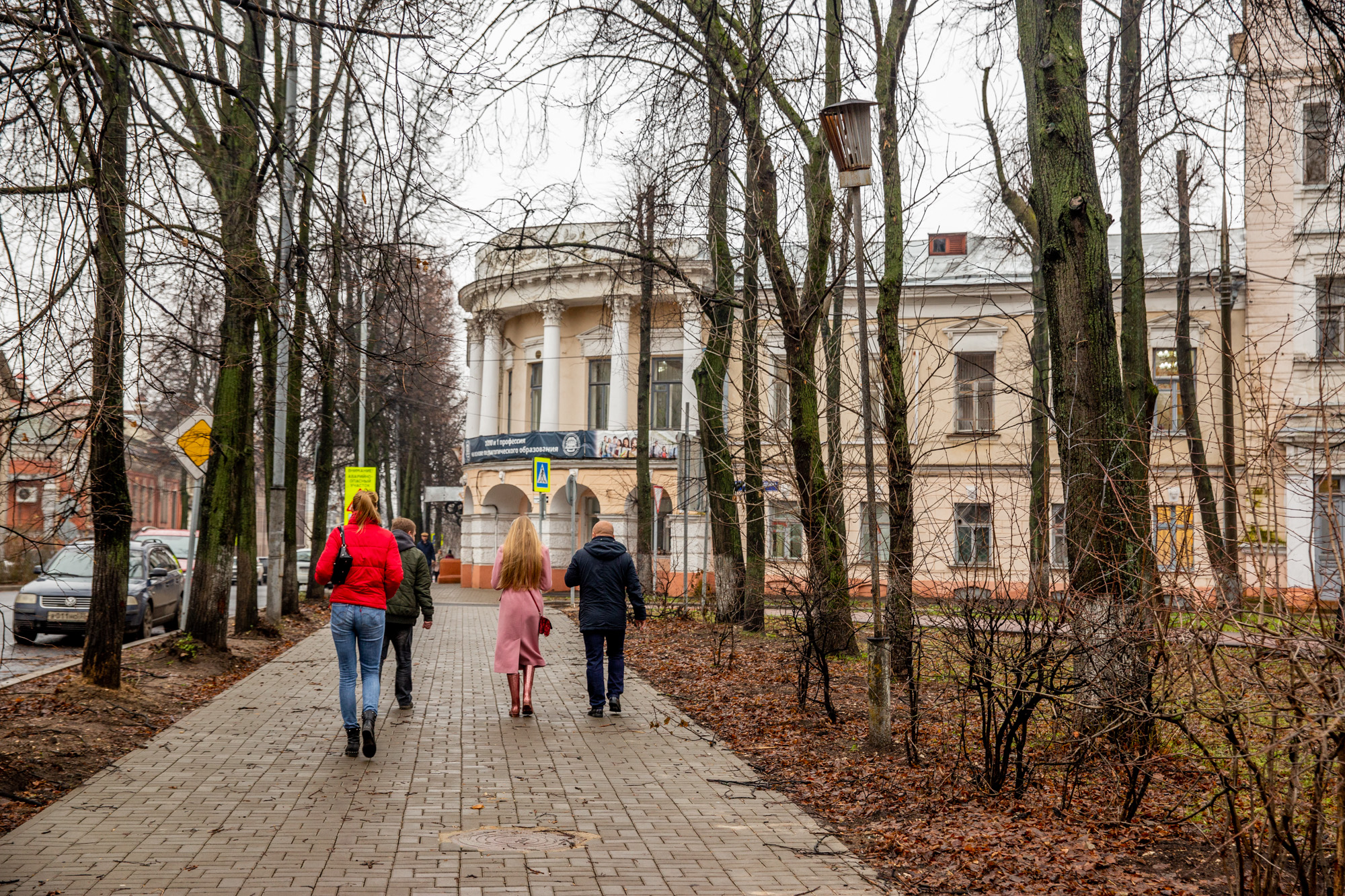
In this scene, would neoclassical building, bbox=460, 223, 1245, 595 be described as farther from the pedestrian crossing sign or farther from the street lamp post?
the street lamp post

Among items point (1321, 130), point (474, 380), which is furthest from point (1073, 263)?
point (474, 380)

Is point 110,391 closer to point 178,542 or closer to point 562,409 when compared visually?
point 178,542

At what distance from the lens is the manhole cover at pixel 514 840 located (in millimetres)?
6020

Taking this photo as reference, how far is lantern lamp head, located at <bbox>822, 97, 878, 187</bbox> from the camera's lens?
28.9 feet

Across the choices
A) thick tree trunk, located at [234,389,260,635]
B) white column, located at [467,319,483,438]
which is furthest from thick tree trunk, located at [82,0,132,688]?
white column, located at [467,319,483,438]

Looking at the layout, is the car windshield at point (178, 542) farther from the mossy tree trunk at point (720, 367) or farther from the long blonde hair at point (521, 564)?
the long blonde hair at point (521, 564)

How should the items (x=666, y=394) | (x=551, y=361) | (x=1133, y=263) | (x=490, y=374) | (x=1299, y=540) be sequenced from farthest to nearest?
(x=490, y=374) < (x=551, y=361) < (x=666, y=394) < (x=1133, y=263) < (x=1299, y=540)

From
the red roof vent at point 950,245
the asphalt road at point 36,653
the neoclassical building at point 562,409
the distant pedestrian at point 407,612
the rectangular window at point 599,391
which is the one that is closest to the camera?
the distant pedestrian at point 407,612

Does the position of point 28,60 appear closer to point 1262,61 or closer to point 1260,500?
point 1260,500

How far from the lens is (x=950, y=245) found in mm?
36062

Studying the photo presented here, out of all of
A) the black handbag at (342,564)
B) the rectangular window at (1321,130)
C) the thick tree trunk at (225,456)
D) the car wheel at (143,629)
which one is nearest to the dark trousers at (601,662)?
the black handbag at (342,564)

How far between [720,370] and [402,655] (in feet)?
25.0

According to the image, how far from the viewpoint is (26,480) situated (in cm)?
806

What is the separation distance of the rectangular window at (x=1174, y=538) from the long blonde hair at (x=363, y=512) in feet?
17.9
